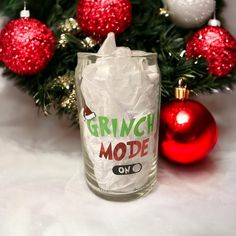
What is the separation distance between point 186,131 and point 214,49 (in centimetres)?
13

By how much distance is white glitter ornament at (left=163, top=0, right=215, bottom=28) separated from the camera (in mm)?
621

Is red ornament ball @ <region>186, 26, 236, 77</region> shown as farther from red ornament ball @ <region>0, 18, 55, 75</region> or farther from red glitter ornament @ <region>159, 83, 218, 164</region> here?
red ornament ball @ <region>0, 18, 55, 75</region>

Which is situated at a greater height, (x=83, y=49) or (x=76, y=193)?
(x=83, y=49)

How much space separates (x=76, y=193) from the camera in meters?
0.58

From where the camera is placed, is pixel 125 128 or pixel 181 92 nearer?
pixel 125 128

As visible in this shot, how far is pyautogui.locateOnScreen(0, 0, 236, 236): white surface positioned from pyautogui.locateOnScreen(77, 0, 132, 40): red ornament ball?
23 cm

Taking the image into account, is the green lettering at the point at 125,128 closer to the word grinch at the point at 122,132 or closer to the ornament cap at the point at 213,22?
the word grinch at the point at 122,132

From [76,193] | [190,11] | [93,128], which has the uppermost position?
[190,11]

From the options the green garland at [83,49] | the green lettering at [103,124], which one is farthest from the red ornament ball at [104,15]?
the green lettering at [103,124]

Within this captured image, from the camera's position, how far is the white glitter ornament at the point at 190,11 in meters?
0.62

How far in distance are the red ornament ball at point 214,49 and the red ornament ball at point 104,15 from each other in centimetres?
12

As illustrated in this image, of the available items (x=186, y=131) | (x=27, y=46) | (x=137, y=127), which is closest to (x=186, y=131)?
(x=186, y=131)

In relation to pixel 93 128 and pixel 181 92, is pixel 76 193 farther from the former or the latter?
pixel 181 92

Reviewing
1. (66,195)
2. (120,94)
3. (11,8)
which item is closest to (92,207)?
(66,195)
